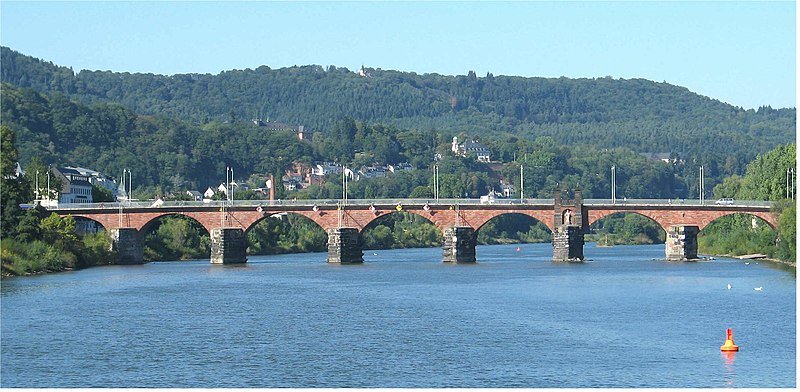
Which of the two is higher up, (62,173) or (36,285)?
(62,173)

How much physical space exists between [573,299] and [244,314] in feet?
62.0

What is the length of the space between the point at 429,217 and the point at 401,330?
6656 centimetres

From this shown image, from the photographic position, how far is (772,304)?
79.3 meters

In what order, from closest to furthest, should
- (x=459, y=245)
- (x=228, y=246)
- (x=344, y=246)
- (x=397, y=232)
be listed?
(x=459, y=245) → (x=344, y=246) → (x=228, y=246) → (x=397, y=232)

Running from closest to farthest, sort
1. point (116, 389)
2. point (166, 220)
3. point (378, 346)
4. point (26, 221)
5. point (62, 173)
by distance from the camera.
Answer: point (116, 389), point (378, 346), point (26, 221), point (166, 220), point (62, 173)

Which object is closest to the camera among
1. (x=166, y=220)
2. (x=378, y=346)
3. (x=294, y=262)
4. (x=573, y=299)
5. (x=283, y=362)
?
(x=283, y=362)

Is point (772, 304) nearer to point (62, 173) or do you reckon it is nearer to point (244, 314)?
point (244, 314)

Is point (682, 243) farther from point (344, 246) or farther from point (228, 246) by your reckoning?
point (228, 246)

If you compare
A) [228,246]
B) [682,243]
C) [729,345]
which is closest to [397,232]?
[228,246]

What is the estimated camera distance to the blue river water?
182ft

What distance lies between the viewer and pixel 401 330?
69.5 meters

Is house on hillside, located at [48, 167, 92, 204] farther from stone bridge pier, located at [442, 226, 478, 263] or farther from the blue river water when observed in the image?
the blue river water

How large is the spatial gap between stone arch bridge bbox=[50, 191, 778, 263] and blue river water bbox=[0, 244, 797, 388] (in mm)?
20715

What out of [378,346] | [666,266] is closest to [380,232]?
[666,266]
